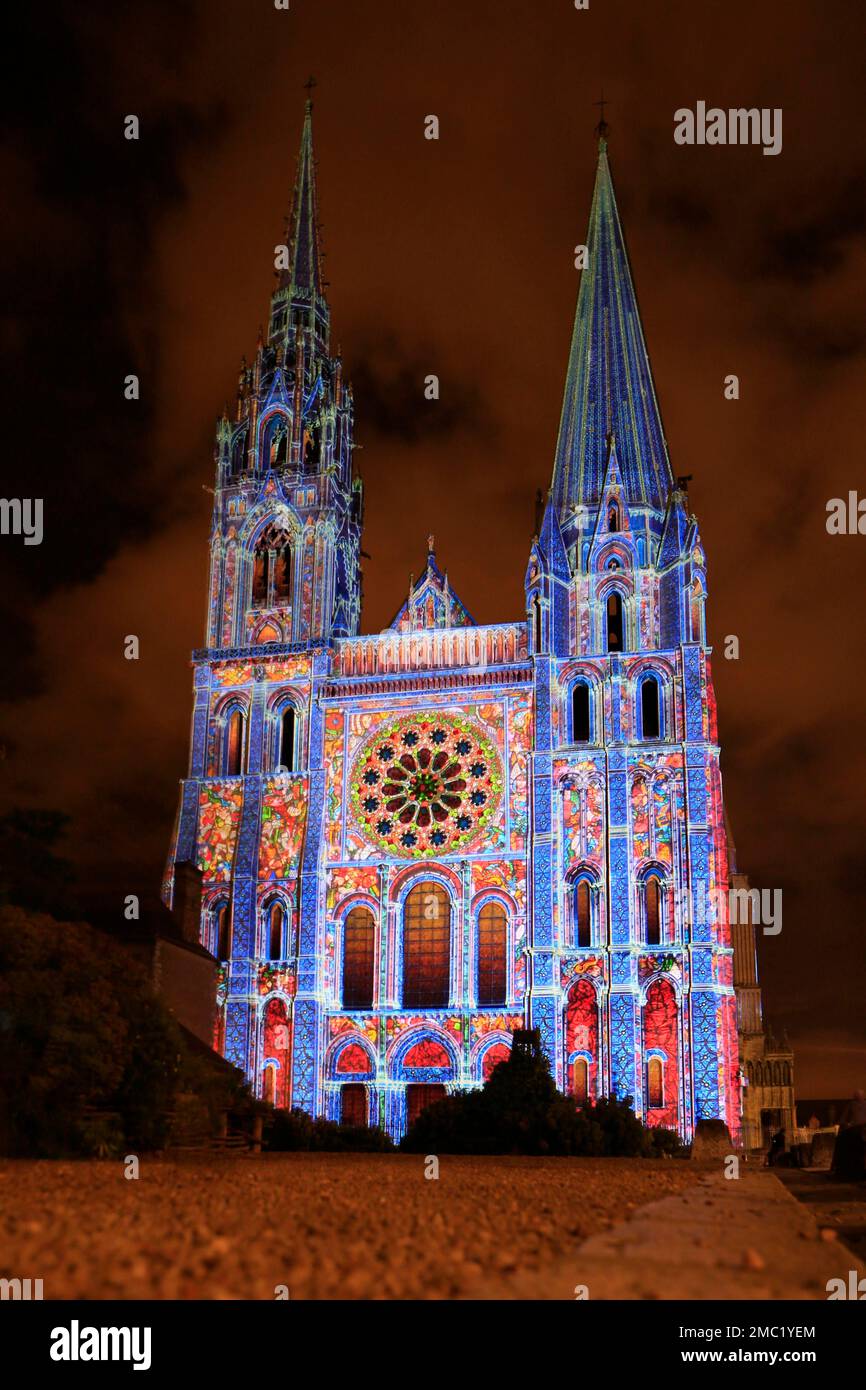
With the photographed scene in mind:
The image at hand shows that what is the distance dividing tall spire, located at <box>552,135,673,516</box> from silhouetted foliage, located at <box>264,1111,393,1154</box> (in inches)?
972

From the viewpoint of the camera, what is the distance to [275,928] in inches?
1719

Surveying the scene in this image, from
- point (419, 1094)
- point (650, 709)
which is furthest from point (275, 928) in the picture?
point (650, 709)

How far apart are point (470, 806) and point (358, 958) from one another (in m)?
6.00

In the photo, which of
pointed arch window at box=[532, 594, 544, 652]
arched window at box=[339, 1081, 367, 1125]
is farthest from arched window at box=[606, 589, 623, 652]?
arched window at box=[339, 1081, 367, 1125]

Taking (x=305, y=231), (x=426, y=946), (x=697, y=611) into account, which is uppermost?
(x=305, y=231)

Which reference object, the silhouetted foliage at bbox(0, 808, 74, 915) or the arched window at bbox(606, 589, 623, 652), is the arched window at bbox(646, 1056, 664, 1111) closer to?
the arched window at bbox(606, 589, 623, 652)

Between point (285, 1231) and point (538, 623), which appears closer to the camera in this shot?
point (285, 1231)

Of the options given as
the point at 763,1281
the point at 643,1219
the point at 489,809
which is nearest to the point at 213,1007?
the point at 489,809

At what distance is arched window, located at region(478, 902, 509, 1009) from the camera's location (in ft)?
135

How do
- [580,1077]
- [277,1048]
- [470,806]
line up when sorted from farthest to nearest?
1. [470,806]
2. [277,1048]
3. [580,1077]

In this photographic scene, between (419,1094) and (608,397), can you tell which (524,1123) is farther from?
(608,397)

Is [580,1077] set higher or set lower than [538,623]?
lower
